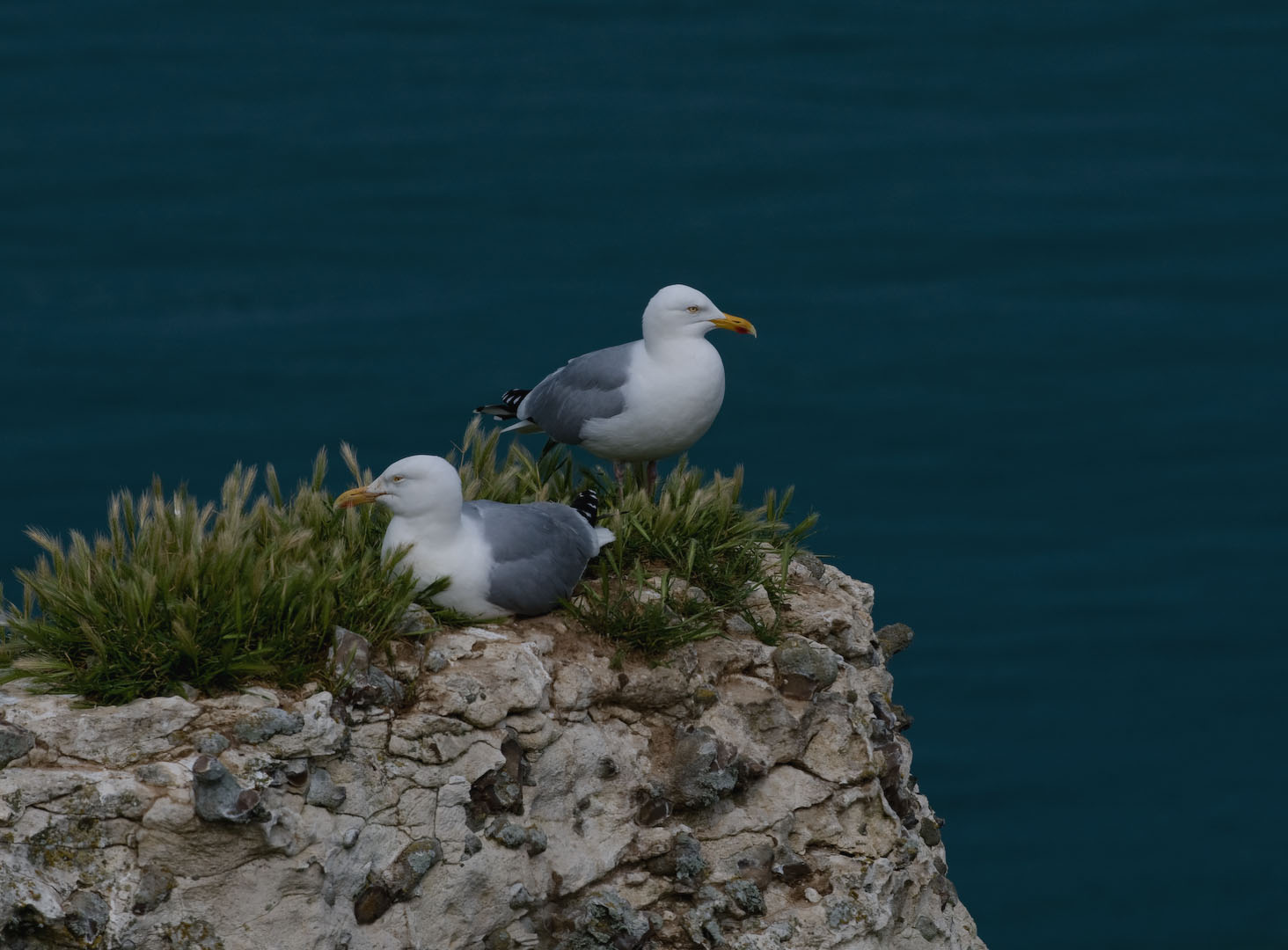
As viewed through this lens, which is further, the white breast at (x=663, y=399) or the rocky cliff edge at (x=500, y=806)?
the white breast at (x=663, y=399)

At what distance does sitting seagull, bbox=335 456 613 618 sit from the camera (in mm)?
6441

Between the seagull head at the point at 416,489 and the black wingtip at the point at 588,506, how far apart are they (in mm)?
719

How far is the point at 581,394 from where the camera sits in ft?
25.1

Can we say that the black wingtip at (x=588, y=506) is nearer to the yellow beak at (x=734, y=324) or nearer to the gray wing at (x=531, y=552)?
the gray wing at (x=531, y=552)

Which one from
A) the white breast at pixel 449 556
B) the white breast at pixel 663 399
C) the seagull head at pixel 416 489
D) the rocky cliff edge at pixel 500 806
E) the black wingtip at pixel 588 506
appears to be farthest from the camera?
the white breast at pixel 663 399

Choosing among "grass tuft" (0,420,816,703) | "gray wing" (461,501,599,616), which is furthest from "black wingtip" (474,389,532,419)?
"gray wing" (461,501,599,616)

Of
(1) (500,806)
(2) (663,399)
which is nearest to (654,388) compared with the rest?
(2) (663,399)

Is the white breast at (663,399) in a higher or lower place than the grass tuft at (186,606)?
higher

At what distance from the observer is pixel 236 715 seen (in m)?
6.01

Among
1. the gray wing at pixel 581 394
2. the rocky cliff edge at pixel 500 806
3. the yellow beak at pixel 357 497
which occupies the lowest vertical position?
the rocky cliff edge at pixel 500 806

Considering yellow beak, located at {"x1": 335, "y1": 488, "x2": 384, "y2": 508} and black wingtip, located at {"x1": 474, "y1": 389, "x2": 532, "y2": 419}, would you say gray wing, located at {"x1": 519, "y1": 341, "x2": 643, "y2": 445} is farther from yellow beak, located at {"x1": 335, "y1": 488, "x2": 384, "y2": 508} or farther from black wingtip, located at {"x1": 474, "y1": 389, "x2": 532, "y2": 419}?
yellow beak, located at {"x1": 335, "y1": 488, "x2": 384, "y2": 508}

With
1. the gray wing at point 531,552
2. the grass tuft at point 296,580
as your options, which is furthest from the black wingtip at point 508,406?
the gray wing at point 531,552

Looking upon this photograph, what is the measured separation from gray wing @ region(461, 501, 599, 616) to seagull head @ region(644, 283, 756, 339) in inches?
41.8

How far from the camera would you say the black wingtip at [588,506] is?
7096 millimetres
